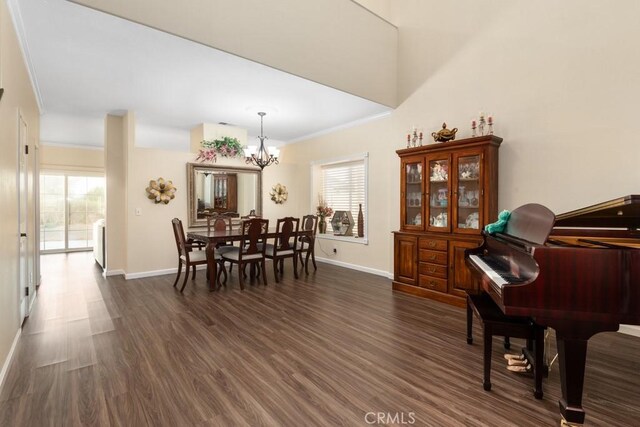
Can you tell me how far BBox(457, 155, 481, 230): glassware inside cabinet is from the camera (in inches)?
143

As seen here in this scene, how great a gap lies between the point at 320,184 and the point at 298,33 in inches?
137

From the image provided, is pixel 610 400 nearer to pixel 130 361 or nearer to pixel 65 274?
pixel 130 361

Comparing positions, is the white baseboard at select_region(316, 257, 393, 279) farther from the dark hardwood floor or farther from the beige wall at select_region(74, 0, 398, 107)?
the beige wall at select_region(74, 0, 398, 107)

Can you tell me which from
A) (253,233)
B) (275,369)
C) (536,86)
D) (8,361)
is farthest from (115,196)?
(536,86)

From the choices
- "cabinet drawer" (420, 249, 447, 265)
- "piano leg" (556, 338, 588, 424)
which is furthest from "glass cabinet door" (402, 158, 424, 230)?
"piano leg" (556, 338, 588, 424)

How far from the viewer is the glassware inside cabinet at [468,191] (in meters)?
3.62

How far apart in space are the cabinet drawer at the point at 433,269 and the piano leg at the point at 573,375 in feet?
7.11

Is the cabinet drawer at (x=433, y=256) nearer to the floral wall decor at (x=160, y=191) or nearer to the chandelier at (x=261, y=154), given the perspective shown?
the chandelier at (x=261, y=154)

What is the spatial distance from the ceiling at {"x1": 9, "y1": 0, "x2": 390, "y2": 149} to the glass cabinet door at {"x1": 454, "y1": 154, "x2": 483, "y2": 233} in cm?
175

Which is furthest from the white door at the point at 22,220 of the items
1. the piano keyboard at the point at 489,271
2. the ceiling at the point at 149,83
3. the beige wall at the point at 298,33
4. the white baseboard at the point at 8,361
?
the piano keyboard at the point at 489,271

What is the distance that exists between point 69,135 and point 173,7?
596 cm

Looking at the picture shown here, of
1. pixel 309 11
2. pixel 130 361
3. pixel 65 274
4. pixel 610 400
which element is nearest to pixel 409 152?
pixel 309 11

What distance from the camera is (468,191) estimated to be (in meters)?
3.74

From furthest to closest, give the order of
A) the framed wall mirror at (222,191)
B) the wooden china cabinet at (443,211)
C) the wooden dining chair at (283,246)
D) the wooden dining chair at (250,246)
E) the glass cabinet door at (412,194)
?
the framed wall mirror at (222,191) → the wooden dining chair at (283,246) → the wooden dining chair at (250,246) → the glass cabinet door at (412,194) → the wooden china cabinet at (443,211)
